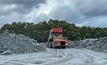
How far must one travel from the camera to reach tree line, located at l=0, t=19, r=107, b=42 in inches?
3733

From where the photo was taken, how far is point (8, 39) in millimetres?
44188

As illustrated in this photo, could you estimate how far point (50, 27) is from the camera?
99.6 meters

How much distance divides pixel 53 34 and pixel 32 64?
3342 centimetres

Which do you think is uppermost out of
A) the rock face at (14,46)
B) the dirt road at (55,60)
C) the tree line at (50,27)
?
the tree line at (50,27)

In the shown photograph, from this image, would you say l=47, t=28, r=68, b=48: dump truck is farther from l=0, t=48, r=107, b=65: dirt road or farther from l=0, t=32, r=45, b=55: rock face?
l=0, t=48, r=107, b=65: dirt road

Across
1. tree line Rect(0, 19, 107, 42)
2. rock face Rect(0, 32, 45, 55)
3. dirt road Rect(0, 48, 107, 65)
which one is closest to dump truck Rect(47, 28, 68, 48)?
rock face Rect(0, 32, 45, 55)

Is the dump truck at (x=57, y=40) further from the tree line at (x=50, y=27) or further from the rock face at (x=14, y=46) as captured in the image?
the tree line at (x=50, y=27)

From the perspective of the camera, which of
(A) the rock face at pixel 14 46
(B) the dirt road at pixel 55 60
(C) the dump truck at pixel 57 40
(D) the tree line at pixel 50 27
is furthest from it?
(D) the tree line at pixel 50 27

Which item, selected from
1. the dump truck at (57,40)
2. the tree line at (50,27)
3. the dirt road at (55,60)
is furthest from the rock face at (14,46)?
the tree line at (50,27)

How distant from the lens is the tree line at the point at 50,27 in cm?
9481

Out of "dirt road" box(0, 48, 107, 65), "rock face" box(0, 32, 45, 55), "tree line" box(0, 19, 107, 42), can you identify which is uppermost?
"tree line" box(0, 19, 107, 42)

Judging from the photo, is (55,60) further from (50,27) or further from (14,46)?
(50,27)

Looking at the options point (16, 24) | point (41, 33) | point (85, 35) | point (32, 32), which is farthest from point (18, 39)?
point (16, 24)

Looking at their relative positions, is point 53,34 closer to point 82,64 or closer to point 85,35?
point 82,64
